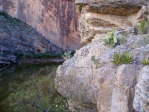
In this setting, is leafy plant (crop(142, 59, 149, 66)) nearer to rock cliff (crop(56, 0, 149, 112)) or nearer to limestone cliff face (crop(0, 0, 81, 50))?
rock cliff (crop(56, 0, 149, 112))

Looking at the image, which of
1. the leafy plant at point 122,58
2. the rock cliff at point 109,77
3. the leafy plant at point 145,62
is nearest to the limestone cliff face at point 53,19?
the rock cliff at point 109,77

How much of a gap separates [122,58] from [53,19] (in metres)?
34.3

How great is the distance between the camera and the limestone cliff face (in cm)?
3934

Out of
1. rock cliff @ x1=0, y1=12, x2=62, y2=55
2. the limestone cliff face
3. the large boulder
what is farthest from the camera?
the limestone cliff face

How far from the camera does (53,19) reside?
131 ft

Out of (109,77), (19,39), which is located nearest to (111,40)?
(109,77)

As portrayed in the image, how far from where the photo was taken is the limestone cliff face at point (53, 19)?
129ft

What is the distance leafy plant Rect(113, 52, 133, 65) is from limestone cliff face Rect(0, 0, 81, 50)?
32.8 metres

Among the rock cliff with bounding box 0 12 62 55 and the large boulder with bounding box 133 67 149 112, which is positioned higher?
the large boulder with bounding box 133 67 149 112

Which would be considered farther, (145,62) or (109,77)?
(109,77)

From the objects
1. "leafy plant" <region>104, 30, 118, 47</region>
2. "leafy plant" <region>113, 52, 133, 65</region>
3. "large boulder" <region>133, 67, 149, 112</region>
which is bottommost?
"large boulder" <region>133, 67, 149, 112</region>

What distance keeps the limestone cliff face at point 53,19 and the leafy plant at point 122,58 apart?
32.8 m

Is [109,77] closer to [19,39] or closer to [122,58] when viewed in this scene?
[122,58]

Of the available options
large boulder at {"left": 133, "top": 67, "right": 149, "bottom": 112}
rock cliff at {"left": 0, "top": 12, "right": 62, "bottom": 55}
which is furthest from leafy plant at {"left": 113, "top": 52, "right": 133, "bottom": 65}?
rock cliff at {"left": 0, "top": 12, "right": 62, "bottom": 55}
